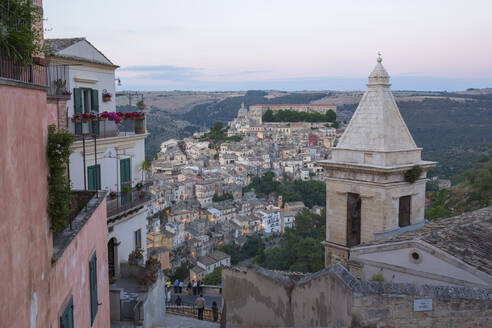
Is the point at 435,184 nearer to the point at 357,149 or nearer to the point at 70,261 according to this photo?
the point at 357,149

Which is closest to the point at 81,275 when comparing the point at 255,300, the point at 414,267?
the point at 255,300

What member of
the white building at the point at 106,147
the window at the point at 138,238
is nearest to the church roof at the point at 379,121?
the white building at the point at 106,147

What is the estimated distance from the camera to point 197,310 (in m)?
14.3

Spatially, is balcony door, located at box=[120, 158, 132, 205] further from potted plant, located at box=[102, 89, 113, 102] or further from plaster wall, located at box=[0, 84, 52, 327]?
plaster wall, located at box=[0, 84, 52, 327]

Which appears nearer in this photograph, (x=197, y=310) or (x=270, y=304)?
(x=270, y=304)

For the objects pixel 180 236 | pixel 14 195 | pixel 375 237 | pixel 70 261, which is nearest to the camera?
pixel 14 195

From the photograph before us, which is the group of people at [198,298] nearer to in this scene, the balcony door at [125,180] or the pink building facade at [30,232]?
the balcony door at [125,180]

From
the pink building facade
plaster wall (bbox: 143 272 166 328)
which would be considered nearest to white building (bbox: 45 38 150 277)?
plaster wall (bbox: 143 272 166 328)

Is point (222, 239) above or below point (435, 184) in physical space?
below

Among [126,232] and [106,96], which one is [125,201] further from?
[106,96]

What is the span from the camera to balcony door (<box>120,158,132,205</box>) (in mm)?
14305

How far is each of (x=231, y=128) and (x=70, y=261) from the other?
15456 centimetres

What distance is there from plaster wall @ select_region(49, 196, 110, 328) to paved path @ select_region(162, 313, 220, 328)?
4.53 meters

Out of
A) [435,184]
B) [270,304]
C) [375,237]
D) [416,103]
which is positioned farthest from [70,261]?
[416,103]
